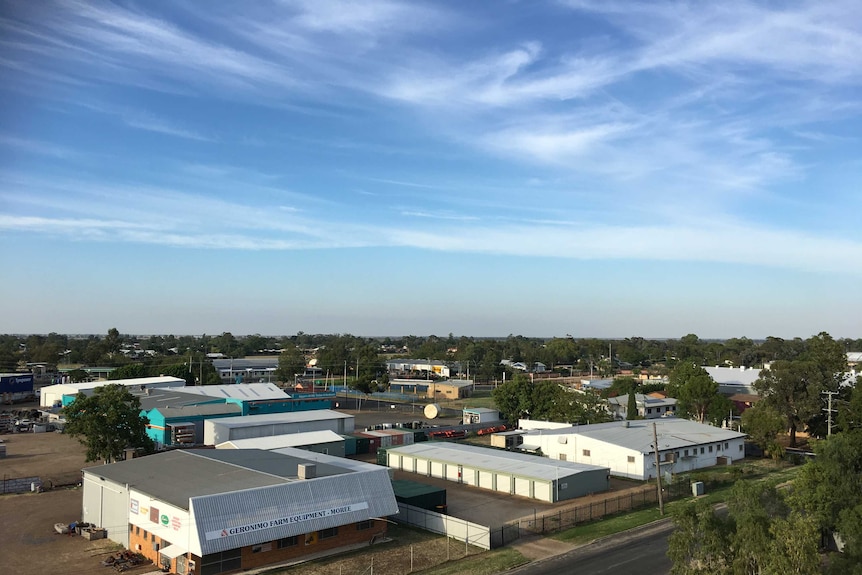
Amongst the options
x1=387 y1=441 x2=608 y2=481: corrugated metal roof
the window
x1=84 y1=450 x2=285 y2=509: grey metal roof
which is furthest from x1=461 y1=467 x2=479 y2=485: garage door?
x1=84 y1=450 x2=285 y2=509: grey metal roof

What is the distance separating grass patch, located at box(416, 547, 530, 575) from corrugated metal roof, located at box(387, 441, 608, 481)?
11.3m

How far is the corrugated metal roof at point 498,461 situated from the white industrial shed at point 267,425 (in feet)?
37.5

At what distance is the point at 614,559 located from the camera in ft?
95.6

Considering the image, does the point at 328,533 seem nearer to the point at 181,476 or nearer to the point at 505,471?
the point at 181,476

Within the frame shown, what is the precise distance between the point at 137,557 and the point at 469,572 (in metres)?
14.9

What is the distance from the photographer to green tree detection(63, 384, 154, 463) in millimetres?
41594

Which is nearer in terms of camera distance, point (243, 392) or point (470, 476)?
point (470, 476)

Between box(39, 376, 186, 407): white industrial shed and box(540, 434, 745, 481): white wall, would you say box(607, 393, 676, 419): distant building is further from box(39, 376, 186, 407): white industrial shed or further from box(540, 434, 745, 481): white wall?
box(39, 376, 186, 407): white industrial shed

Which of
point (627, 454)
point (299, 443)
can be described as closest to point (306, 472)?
point (299, 443)

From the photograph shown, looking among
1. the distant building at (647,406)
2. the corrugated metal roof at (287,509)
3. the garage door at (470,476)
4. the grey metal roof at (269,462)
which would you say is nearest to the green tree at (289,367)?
the distant building at (647,406)

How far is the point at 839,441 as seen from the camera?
27109 mm

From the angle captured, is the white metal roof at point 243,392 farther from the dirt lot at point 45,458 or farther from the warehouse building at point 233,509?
the warehouse building at point 233,509

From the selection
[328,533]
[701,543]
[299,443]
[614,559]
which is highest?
[701,543]

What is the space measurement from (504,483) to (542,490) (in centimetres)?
306
